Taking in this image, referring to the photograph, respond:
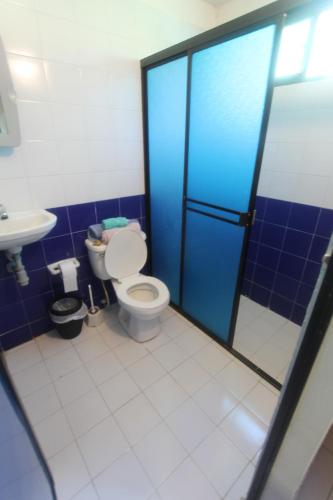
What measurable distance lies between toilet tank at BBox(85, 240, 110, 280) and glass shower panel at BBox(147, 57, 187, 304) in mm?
557

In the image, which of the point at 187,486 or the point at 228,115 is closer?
the point at 187,486

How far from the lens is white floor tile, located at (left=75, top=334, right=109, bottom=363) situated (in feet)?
5.83

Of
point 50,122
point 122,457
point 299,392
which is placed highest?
point 50,122

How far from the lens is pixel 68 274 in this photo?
1729 millimetres

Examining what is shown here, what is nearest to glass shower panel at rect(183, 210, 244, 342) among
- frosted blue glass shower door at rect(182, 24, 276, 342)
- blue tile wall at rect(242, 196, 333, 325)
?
frosted blue glass shower door at rect(182, 24, 276, 342)

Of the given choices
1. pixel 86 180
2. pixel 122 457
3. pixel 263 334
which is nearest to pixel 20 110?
pixel 86 180

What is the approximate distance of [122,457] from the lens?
1222mm

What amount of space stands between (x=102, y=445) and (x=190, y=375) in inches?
25.2

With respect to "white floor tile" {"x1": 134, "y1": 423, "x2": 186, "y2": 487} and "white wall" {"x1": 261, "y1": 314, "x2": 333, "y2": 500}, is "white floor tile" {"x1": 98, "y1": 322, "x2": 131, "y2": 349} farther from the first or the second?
"white wall" {"x1": 261, "y1": 314, "x2": 333, "y2": 500}

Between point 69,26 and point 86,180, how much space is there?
87 centimetres

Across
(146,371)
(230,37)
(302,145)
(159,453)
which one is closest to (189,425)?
(159,453)

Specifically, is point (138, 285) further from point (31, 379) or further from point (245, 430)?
point (245, 430)

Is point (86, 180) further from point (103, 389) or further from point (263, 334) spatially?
point (263, 334)

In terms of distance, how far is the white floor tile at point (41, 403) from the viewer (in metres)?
1.39
